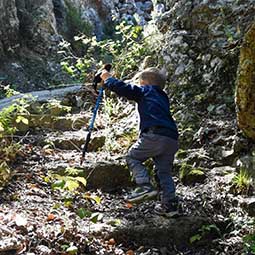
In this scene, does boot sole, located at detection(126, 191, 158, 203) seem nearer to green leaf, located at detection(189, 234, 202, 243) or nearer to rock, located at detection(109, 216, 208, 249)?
rock, located at detection(109, 216, 208, 249)

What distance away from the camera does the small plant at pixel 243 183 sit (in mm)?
3836

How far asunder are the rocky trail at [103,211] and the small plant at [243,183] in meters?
0.07

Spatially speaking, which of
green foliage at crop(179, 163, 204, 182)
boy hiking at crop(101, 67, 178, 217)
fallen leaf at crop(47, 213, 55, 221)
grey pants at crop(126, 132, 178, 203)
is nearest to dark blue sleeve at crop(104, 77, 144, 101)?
boy hiking at crop(101, 67, 178, 217)

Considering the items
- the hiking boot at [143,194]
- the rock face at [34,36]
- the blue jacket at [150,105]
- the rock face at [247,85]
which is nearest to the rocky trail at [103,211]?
the hiking boot at [143,194]

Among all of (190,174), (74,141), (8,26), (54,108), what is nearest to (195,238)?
(190,174)

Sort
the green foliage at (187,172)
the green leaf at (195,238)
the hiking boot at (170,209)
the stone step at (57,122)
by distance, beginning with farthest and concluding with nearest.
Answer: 1. the stone step at (57,122)
2. the green foliage at (187,172)
3. the hiking boot at (170,209)
4. the green leaf at (195,238)

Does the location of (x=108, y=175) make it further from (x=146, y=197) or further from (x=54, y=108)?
(x=54, y=108)

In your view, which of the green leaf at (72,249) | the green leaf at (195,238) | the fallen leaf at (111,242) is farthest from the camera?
the green leaf at (195,238)

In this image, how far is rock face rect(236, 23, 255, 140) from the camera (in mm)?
3924

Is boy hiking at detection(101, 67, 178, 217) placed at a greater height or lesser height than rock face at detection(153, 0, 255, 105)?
lesser

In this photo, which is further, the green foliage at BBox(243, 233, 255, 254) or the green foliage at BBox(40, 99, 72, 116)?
the green foliage at BBox(40, 99, 72, 116)

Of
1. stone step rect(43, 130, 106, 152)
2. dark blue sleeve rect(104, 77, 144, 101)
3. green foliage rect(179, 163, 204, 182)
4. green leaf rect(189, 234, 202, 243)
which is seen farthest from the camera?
stone step rect(43, 130, 106, 152)

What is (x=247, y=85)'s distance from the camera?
3961 mm

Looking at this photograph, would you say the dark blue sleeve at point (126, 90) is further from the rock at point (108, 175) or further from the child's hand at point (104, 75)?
the rock at point (108, 175)
